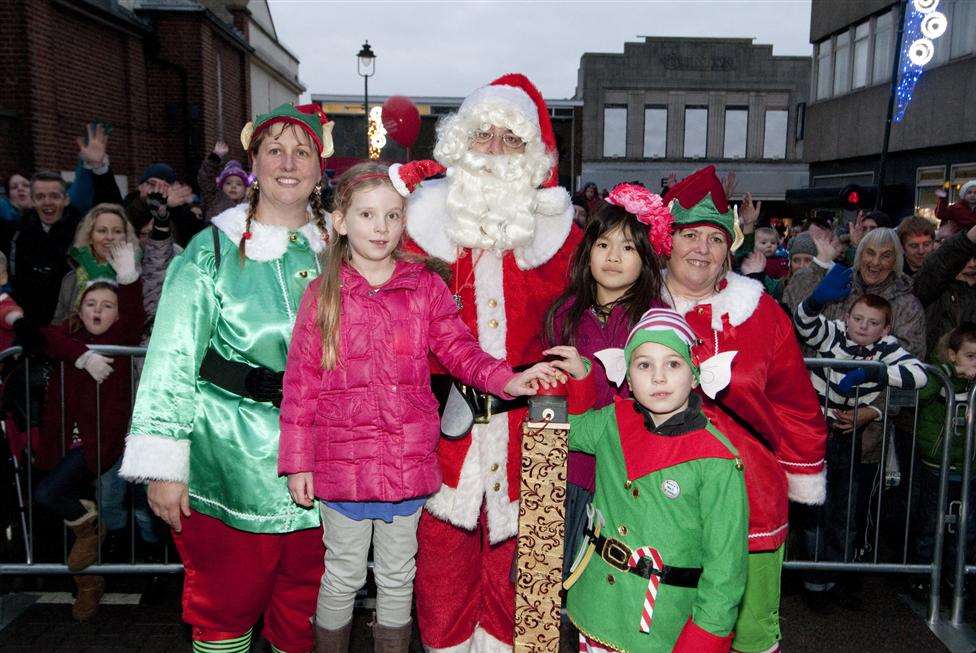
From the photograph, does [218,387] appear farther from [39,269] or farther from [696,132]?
[696,132]

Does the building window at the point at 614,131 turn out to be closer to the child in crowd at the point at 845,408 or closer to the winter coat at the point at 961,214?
the winter coat at the point at 961,214

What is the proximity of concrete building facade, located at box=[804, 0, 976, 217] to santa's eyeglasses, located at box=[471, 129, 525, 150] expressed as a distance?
13.4 metres

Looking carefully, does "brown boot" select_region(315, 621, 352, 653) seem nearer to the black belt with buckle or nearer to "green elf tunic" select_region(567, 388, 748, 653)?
"green elf tunic" select_region(567, 388, 748, 653)

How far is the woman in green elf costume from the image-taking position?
267 cm

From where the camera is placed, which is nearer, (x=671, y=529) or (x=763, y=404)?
(x=671, y=529)

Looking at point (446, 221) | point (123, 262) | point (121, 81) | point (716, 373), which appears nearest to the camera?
point (716, 373)

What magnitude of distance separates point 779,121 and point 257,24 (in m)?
24.6

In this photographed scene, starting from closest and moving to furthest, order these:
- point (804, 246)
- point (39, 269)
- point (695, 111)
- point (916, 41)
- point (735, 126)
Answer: point (39, 269)
point (804, 246)
point (916, 41)
point (695, 111)
point (735, 126)

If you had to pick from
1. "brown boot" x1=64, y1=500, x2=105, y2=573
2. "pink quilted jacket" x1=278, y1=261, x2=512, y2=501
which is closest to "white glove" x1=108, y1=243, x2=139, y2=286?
"brown boot" x1=64, y1=500, x2=105, y2=573

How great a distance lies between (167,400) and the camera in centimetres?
267

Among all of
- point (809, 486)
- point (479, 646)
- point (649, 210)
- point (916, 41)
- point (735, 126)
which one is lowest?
point (479, 646)

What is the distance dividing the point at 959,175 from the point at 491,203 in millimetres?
18812

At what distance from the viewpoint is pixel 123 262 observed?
4.86 metres

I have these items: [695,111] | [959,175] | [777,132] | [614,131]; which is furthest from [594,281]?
[777,132]
